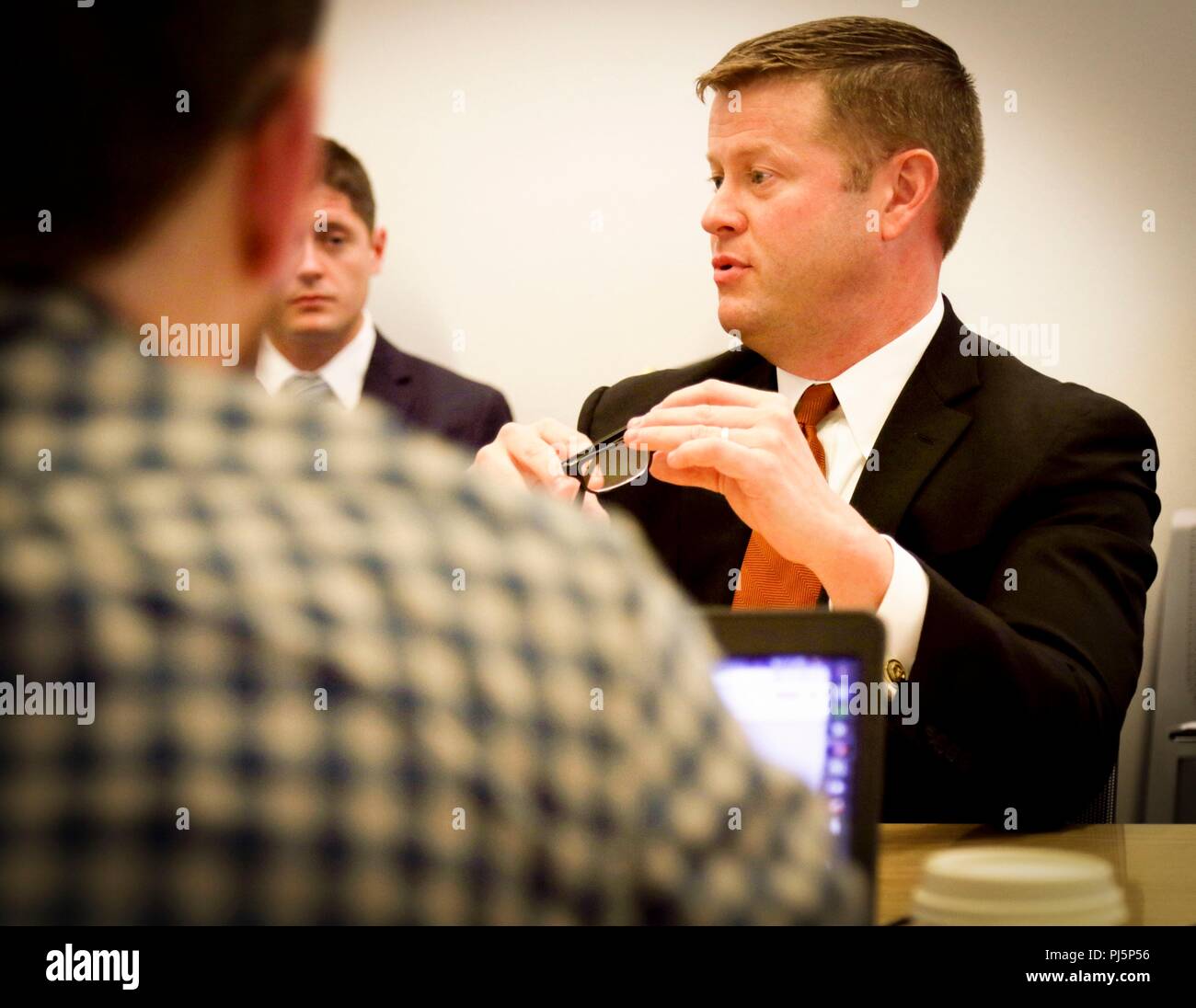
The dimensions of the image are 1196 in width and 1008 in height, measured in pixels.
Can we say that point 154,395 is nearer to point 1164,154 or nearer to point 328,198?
point 328,198

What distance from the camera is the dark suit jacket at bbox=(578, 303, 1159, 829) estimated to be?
1460 mm

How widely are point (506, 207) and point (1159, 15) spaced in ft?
3.01

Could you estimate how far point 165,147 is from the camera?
0.55 meters

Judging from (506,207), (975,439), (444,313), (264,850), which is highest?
(506,207)

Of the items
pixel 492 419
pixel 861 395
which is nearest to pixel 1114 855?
pixel 861 395

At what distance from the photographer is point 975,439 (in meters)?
1.73

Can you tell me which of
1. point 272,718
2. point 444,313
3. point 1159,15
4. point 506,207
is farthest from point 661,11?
point 272,718

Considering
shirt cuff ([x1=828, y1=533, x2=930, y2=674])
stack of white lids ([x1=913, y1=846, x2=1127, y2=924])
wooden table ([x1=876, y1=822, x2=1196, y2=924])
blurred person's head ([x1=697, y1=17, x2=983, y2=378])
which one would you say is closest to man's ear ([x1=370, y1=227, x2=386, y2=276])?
blurred person's head ([x1=697, y1=17, x2=983, y2=378])

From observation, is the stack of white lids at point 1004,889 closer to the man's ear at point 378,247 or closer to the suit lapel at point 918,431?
the suit lapel at point 918,431

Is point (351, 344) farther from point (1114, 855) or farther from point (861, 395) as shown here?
point (1114, 855)

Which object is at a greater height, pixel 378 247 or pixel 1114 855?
pixel 378 247

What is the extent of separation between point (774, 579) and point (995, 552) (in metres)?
0.29

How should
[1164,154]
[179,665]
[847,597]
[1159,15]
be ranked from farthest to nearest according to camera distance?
[1164,154] → [1159,15] → [847,597] → [179,665]

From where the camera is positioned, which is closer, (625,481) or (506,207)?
(625,481)
